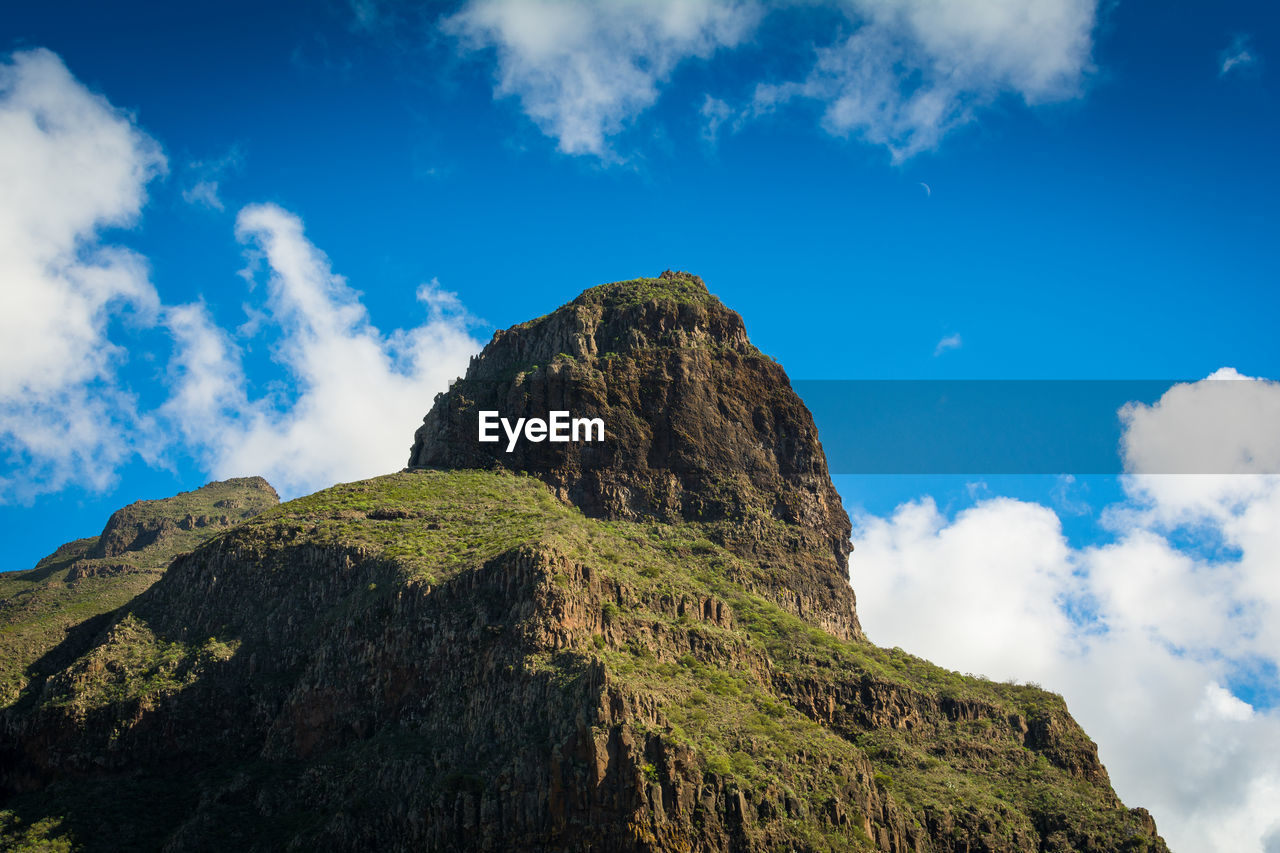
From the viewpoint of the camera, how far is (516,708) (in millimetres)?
95125

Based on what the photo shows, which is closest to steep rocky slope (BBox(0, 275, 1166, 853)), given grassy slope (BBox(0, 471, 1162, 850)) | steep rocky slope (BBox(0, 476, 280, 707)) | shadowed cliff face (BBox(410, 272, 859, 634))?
grassy slope (BBox(0, 471, 1162, 850))

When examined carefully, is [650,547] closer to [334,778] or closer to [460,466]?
[460,466]

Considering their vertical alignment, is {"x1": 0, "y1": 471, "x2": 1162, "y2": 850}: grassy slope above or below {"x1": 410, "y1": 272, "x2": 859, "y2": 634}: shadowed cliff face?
below

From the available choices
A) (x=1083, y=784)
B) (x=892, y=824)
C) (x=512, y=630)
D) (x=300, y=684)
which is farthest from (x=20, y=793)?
(x=1083, y=784)

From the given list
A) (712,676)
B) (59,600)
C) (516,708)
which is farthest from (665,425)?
(59,600)

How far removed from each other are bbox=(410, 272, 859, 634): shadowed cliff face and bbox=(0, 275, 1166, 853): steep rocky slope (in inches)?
54.8

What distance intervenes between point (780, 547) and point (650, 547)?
17.4m

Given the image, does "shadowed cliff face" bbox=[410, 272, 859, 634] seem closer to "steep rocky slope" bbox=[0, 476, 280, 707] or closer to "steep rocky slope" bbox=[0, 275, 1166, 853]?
"steep rocky slope" bbox=[0, 275, 1166, 853]

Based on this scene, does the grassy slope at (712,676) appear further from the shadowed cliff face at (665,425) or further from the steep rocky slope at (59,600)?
the steep rocky slope at (59,600)

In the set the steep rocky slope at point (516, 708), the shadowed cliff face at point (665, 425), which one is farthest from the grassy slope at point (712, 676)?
the shadowed cliff face at point (665, 425)

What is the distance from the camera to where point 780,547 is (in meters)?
146

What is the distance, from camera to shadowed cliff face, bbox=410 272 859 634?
477ft

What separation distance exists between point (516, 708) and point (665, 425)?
59582mm

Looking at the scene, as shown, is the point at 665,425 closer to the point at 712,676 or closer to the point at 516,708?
the point at 712,676
